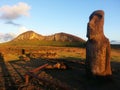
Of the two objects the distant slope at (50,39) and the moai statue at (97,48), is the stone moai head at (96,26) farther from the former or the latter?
the distant slope at (50,39)

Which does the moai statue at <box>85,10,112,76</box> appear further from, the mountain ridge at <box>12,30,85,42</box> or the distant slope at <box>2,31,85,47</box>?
the mountain ridge at <box>12,30,85,42</box>

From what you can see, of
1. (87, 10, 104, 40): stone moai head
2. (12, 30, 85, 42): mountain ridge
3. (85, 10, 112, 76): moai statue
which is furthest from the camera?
(12, 30, 85, 42): mountain ridge

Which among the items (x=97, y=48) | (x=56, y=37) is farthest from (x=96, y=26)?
(x=56, y=37)

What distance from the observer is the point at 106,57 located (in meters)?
15.1

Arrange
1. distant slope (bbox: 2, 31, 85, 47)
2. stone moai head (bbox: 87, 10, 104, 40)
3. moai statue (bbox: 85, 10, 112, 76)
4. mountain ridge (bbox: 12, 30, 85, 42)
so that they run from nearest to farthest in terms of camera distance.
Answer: moai statue (bbox: 85, 10, 112, 76) → stone moai head (bbox: 87, 10, 104, 40) → distant slope (bbox: 2, 31, 85, 47) → mountain ridge (bbox: 12, 30, 85, 42)

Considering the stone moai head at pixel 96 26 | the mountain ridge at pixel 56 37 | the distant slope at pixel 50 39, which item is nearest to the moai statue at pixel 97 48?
the stone moai head at pixel 96 26

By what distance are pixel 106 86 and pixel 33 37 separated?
54.5 metres

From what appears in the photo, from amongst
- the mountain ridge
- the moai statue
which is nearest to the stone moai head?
the moai statue

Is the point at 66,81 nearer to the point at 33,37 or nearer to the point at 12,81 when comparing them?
the point at 12,81

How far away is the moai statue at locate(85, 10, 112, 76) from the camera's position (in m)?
14.9

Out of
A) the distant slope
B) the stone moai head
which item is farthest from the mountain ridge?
the stone moai head

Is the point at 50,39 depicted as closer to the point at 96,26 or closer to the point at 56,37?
the point at 56,37

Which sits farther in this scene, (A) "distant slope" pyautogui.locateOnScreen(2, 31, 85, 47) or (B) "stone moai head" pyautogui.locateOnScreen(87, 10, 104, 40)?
(A) "distant slope" pyautogui.locateOnScreen(2, 31, 85, 47)

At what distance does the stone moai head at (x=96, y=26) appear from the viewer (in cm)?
1505
